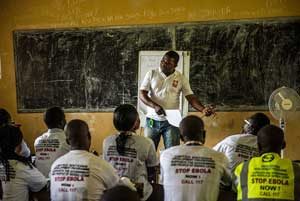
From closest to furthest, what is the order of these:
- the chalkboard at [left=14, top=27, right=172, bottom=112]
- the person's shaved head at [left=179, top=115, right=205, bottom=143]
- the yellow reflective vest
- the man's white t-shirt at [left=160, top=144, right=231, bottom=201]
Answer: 1. the yellow reflective vest
2. the man's white t-shirt at [left=160, top=144, right=231, bottom=201]
3. the person's shaved head at [left=179, top=115, right=205, bottom=143]
4. the chalkboard at [left=14, top=27, right=172, bottom=112]

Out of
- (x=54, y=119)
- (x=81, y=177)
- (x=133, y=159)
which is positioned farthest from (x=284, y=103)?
(x=81, y=177)

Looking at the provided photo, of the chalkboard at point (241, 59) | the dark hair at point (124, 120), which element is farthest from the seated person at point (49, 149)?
the chalkboard at point (241, 59)

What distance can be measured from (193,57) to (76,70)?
60.3 inches

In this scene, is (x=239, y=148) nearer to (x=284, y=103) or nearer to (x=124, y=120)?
(x=124, y=120)

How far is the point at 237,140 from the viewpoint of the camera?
311 cm

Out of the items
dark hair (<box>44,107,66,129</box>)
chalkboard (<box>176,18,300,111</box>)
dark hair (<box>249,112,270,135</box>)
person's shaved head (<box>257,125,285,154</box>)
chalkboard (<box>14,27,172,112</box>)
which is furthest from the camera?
chalkboard (<box>14,27,172,112</box>)

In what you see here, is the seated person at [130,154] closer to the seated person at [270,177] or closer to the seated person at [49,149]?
the seated person at [49,149]

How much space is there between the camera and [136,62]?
563 cm

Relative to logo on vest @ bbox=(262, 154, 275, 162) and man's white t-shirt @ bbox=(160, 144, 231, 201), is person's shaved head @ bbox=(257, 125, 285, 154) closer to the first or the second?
logo on vest @ bbox=(262, 154, 275, 162)

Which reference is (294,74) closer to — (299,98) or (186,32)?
(299,98)

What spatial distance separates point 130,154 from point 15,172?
0.74m

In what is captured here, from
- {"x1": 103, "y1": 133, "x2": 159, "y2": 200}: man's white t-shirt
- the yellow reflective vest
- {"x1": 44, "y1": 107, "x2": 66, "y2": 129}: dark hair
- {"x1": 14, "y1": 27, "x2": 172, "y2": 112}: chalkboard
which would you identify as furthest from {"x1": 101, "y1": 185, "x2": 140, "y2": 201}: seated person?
{"x1": 14, "y1": 27, "x2": 172, "y2": 112}: chalkboard

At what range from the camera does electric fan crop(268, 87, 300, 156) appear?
14.5 ft

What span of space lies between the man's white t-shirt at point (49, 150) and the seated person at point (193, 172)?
97cm
